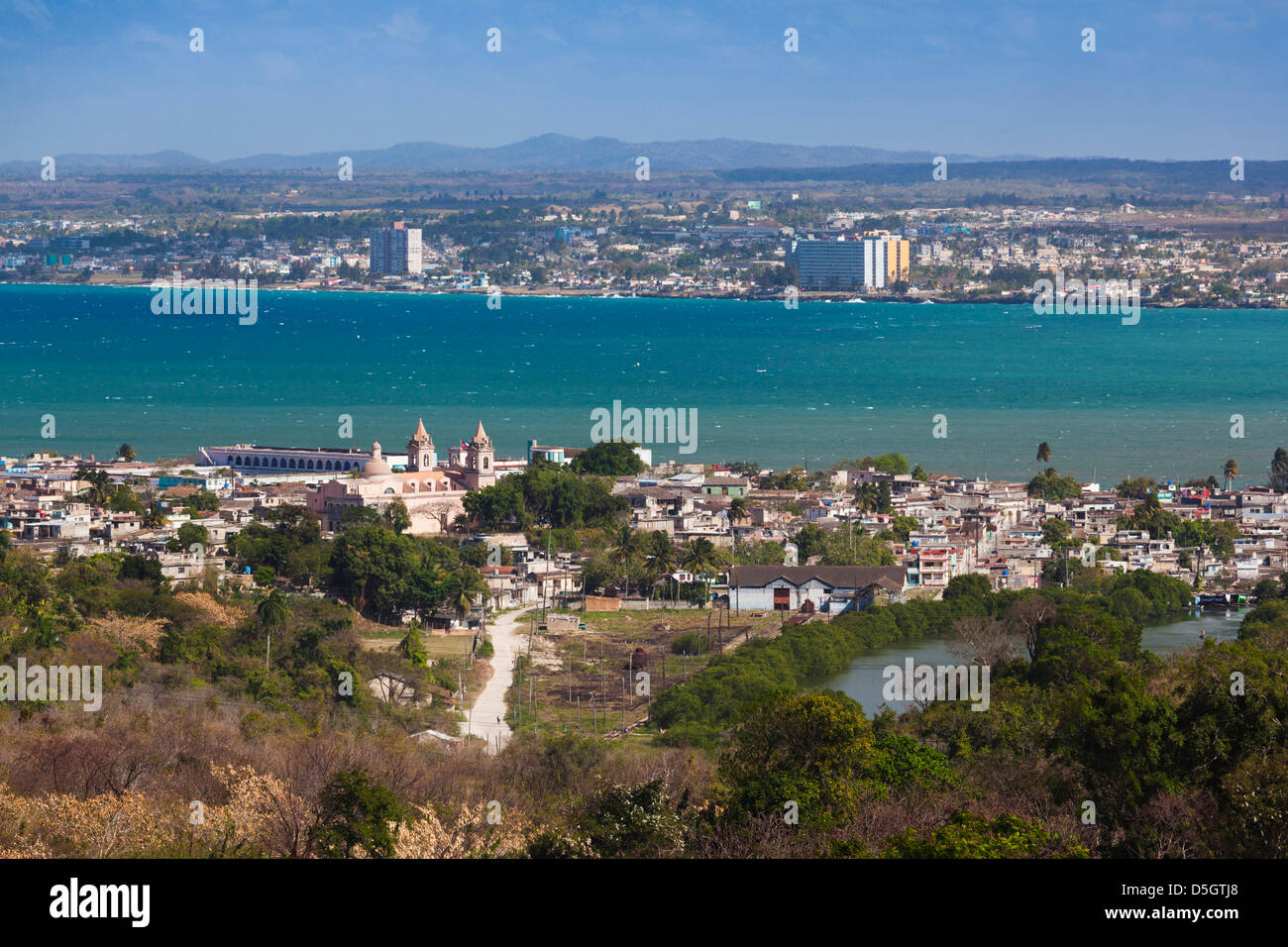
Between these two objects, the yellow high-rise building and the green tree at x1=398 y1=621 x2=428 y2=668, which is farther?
the yellow high-rise building

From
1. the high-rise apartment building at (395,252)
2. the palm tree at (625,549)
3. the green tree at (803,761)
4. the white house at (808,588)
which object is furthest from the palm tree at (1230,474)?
the high-rise apartment building at (395,252)

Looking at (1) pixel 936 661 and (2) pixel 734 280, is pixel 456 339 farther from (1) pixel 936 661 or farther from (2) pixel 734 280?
(1) pixel 936 661

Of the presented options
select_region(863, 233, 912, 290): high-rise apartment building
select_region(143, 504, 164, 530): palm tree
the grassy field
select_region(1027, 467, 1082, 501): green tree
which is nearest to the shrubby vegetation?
the grassy field

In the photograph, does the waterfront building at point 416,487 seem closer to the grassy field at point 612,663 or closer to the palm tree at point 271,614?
the grassy field at point 612,663

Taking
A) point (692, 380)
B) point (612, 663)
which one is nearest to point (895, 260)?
point (692, 380)

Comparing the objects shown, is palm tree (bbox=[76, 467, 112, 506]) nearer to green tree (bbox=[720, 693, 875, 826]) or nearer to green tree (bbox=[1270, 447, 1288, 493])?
green tree (bbox=[720, 693, 875, 826])

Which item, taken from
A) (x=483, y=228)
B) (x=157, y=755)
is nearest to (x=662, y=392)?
(x=157, y=755)

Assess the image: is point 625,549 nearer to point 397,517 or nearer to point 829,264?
point 397,517

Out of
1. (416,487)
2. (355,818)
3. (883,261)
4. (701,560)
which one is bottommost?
(701,560)

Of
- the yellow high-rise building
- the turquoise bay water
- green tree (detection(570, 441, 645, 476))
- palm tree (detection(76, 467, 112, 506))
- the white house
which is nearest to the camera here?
the white house
